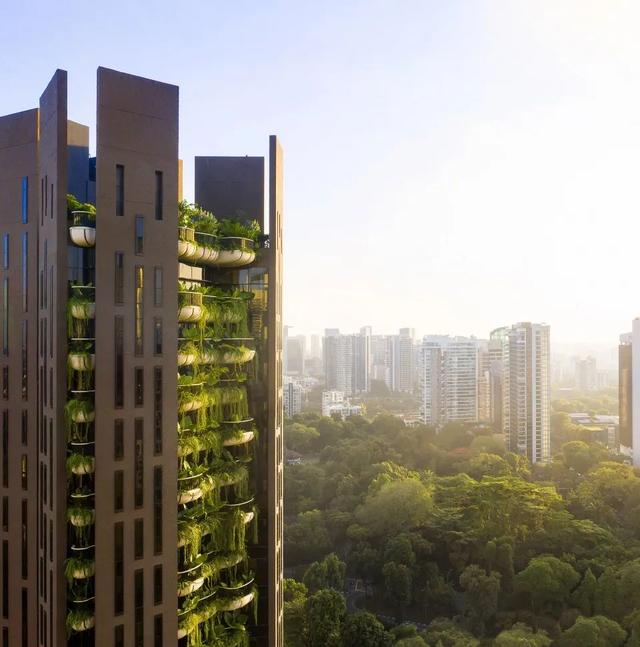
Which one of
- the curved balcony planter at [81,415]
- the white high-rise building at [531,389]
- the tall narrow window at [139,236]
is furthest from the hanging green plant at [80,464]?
the white high-rise building at [531,389]

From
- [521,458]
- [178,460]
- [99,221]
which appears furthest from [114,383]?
[521,458]

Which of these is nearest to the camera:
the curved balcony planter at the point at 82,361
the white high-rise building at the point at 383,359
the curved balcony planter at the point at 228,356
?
the curved balcony planter at the point at 82,361

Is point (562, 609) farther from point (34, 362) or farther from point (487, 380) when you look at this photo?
point (487, 380)

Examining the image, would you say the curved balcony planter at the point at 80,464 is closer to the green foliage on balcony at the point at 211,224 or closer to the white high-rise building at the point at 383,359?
the green foliage on balcony at the point at 211,224

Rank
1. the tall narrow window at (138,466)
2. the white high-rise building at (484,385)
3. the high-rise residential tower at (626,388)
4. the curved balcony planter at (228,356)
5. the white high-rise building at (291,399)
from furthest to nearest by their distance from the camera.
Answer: the white high-rise building at (291,399)
the white high-rise building at (484,385)
the high-rise residential tower at (626,388)
the curved balcony planter at (228,356)
the tall narrow window at (138,466)

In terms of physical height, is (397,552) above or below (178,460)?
below

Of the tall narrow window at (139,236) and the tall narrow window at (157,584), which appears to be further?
the tall narrow window at (157,584)

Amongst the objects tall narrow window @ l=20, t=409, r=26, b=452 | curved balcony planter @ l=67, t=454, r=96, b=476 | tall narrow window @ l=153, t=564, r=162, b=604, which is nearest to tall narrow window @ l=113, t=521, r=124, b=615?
tall narrow window @ l=153, t=564, r=162, b=604

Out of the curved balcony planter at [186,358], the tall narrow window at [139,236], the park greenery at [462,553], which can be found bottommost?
the park greenery at [462,553]
